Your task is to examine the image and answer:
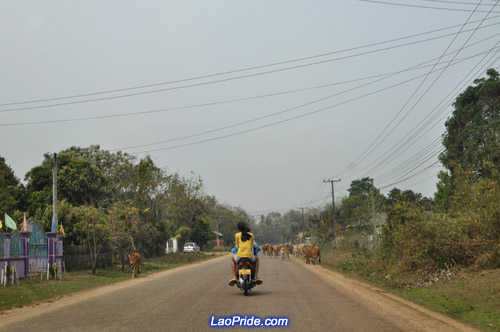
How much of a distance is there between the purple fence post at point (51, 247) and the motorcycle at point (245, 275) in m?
13.9

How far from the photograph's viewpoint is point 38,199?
150ft

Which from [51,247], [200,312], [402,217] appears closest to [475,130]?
[402,217]

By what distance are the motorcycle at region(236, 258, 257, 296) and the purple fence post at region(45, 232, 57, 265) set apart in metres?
13.9

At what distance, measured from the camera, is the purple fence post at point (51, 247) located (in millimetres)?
23547

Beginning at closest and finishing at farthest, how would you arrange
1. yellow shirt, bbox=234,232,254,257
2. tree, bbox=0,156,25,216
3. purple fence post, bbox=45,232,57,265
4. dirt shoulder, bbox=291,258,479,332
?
dirt shoulder, bbox=291,258,479,332 < yellow shirt, bbox=234,232,254,257 < purple fence post, bbox=45,232,57,265 < tree, bbox=0,156,25,216

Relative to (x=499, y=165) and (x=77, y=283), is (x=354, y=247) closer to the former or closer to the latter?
(x=499, y=165)

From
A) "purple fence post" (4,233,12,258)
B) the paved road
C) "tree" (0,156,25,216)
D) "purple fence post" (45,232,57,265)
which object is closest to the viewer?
the paved road

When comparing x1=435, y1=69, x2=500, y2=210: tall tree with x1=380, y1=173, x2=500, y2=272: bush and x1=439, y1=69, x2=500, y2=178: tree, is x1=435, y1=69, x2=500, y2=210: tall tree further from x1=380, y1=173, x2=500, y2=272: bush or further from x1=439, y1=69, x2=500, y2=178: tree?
x1=380, y1=173, x2=500, y2=272: bush

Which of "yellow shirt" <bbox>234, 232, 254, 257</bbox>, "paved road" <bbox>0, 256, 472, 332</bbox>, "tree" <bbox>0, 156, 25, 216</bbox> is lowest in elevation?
"paved road" <bbox>0, 256, 472, 332</bbox>

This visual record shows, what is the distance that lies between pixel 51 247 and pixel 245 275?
14460 millimetres

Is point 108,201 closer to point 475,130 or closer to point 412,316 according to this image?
point 475,130

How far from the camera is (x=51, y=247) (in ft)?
77.7

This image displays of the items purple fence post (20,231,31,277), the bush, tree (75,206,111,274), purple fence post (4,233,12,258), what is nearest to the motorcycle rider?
the bush

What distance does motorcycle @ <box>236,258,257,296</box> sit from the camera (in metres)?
12.8
